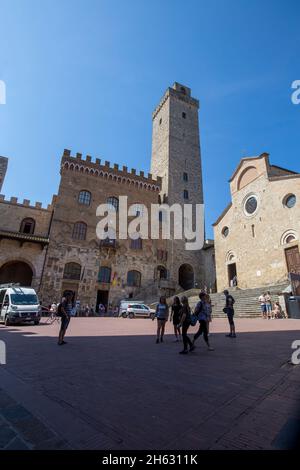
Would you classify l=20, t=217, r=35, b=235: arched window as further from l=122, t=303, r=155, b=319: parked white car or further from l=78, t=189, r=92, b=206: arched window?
l=122, t=303, r=155, b=319: parked white car

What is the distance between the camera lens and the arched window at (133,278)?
28.3 meters

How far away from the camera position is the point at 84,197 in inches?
1145

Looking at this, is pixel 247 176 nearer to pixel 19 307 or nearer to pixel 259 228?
pixel 259 228

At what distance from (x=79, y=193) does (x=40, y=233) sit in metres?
6.25

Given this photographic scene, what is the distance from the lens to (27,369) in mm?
4348

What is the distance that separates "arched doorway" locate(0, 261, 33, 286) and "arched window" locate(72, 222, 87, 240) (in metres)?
5.90

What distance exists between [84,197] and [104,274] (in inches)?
368

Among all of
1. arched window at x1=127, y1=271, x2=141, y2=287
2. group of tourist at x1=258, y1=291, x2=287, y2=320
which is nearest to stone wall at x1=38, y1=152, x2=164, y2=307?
arched window at x1=127, y1=271, x2=141, y2=287

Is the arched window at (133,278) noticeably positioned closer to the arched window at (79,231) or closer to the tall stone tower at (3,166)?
the arched window at (79,231)

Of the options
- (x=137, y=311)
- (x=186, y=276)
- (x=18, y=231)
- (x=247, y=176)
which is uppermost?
(x=247, y=176)

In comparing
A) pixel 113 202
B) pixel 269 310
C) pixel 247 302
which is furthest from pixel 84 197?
pixel 269 310

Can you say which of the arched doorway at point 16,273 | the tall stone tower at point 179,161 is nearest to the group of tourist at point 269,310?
the tall stone tower at point 179,161

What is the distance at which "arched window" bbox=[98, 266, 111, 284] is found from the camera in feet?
88.9
